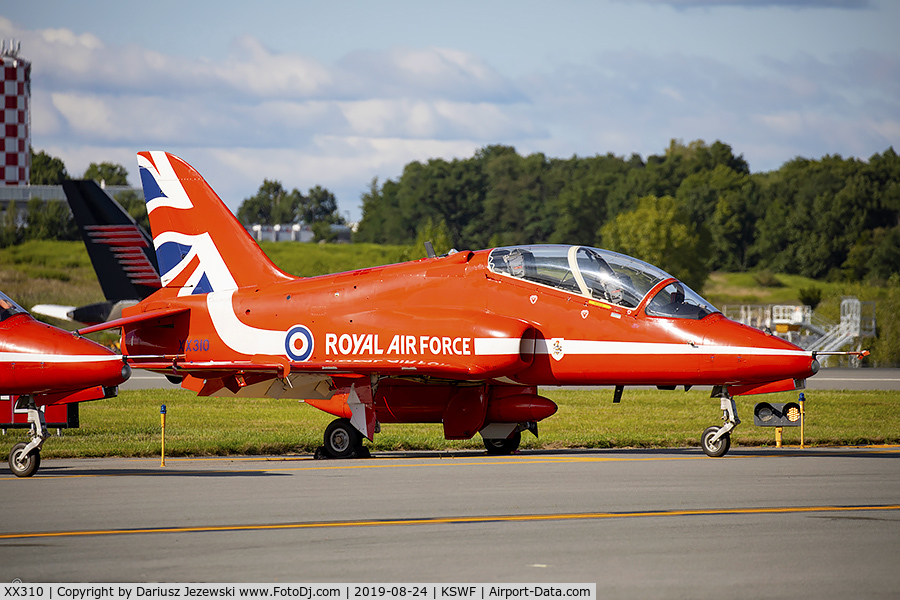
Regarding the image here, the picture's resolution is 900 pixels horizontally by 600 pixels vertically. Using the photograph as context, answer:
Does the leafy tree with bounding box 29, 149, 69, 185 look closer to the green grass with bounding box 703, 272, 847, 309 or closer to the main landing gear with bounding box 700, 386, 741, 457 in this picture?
the green grass with bounding box 703, 272, 847, 309

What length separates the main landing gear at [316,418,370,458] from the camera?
15820 millimetres

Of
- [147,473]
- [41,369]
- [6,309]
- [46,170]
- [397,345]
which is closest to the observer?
[41,369]

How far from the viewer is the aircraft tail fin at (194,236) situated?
18.1m

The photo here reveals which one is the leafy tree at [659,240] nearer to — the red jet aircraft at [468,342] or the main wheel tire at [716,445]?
the red jet aircraft at [468,342]

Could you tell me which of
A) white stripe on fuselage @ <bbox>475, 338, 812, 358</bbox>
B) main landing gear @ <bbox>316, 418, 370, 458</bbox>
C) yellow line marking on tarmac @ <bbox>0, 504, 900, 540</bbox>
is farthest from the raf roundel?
yellow line marking on tarmac @ <bbox>0, 504, 900, 540</bbox>

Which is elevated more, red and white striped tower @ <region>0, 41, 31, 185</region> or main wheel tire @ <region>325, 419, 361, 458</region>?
red and white striped tower @ <region>0, 41, 31, 185</region>

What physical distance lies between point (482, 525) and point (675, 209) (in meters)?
87.2

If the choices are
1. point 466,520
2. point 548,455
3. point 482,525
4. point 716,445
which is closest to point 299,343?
point 548,455

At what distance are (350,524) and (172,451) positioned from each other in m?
7.85

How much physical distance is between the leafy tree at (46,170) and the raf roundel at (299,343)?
109m

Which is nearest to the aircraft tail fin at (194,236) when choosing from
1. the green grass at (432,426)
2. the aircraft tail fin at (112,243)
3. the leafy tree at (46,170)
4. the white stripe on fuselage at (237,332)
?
the white stripe on fuselage at (237,332)

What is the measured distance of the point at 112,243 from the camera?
94.5 feet

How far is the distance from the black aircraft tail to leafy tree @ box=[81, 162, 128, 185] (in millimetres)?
112995

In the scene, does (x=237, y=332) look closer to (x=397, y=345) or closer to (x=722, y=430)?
(x=397, y=345)
